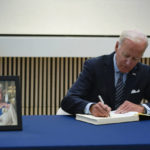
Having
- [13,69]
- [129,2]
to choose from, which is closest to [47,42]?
[13,69]

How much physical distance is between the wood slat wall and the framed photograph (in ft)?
12.1

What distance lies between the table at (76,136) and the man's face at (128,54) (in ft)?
2.81

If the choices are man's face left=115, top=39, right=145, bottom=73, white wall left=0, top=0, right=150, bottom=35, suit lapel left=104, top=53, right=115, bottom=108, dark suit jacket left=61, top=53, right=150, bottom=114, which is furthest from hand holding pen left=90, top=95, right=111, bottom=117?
white wall left=0, top=0, right=150, bottom=35

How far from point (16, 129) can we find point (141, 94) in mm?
1785

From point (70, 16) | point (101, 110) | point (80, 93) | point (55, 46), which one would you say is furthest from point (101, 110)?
point (70, 16)

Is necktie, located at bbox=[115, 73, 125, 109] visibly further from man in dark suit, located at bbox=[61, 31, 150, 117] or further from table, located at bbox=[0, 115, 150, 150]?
table, located at bbox=[0, 115, 150, 150]

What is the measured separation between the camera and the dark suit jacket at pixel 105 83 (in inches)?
134

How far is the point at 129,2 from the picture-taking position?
5.80 metres

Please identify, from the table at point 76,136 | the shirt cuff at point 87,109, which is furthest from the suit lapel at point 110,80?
the table at point 76,136

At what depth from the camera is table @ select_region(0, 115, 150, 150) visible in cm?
182

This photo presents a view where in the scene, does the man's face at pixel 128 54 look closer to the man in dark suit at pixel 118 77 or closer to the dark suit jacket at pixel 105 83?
the man in dark suit at pixel 118 77

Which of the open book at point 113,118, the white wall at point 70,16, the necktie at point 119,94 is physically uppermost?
the white wall at point 70,16

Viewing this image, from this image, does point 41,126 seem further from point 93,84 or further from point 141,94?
point 141,94

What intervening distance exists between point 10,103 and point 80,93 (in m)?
1.23
